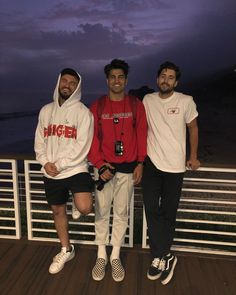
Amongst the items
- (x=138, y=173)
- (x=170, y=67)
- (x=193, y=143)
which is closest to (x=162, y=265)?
(x=138, y=173)

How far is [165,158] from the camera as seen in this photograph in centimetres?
242

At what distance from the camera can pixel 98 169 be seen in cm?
243

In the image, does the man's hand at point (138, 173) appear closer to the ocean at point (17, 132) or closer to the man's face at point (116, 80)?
the man's face at point (116, 80)

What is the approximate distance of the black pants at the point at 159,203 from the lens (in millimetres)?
2482

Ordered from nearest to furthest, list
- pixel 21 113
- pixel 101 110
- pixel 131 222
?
pixel 101 110 < pixel 131 222 < pixel 21 113

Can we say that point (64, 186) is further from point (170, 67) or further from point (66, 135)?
point (170, 67)

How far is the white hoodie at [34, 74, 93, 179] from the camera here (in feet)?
7.78

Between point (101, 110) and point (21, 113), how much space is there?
8121 centimetres

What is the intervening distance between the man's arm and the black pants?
0.19m

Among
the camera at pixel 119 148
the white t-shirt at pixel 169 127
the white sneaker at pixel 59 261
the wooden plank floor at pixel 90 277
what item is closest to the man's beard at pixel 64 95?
the camera at pixel 119 148

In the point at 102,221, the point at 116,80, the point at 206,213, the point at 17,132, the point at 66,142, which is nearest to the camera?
the point at 116,80

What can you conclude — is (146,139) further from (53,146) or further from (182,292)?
(182,292)

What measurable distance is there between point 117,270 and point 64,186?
879 millimetres

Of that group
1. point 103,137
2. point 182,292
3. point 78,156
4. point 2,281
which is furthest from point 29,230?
point 182,292
